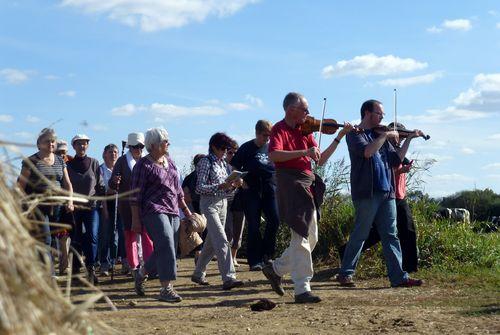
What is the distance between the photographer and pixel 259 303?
7.90m

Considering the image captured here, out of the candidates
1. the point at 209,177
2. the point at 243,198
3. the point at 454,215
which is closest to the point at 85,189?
the point at 243,198

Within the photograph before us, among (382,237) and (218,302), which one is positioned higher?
(382,237)

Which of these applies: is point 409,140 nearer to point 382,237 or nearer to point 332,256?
point 382,237

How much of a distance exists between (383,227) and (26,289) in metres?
6.93

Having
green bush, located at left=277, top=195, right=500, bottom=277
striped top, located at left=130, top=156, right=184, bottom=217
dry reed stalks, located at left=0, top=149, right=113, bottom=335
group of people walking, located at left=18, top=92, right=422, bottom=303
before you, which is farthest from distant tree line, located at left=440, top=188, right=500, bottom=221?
dry reed stalks, located at left=0, top=149, right=113, bottom=335

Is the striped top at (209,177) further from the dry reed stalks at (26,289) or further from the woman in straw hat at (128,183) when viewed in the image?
the dry reed stalks at (26,289)

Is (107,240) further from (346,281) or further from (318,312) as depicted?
(318,312)

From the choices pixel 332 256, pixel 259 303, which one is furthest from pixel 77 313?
pixel 332 256

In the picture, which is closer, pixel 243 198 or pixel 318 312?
pixel 318 312

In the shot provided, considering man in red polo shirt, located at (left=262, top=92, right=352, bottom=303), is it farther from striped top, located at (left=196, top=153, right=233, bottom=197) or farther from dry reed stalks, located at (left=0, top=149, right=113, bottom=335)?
dry reed stalks, located at (left=0, top=149, right=113, bottom=335)

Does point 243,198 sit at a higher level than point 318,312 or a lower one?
higher

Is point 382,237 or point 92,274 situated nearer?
point 382,237

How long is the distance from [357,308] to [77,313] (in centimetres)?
514

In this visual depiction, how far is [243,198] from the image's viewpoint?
1139cm
